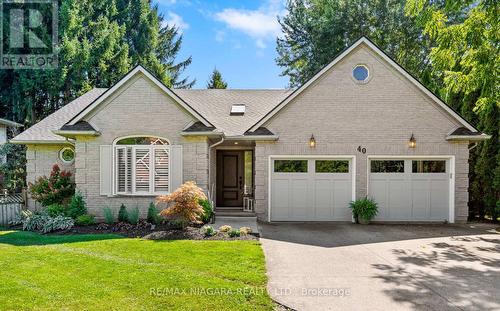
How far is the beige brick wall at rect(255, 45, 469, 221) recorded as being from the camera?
38.3 feet

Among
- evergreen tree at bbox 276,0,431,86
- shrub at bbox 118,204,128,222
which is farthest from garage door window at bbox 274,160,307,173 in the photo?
evergreen tree at bbox 276,0,431,86

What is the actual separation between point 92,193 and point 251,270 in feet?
24.3

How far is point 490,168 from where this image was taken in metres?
12.8

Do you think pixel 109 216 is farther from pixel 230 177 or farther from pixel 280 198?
pixel 280 198

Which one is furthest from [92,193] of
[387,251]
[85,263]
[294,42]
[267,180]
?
[294,42]

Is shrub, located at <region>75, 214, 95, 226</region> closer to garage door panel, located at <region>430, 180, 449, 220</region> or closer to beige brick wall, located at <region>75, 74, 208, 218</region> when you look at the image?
beige brick wall, located at <region>75, 74, 208, 218</region>

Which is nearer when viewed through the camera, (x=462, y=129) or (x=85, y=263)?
(x=85, y=263)

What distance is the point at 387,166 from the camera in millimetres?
11891

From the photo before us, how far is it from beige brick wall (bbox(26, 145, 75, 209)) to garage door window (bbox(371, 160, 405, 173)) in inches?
454

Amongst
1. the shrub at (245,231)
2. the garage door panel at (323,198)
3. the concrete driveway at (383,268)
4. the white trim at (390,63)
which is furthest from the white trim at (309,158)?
the shrub at (245,231)

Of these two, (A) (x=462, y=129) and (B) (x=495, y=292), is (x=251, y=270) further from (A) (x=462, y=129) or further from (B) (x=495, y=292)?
(A) (x=462, y=129)

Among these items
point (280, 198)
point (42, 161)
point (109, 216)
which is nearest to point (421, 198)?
point (280, 198)

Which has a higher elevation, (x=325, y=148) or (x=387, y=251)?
(x=325, y=148)

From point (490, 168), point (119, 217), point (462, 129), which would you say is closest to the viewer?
point (119, 217)
